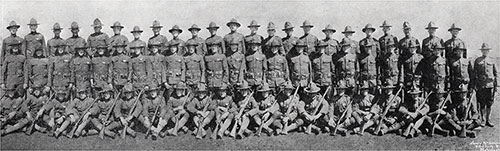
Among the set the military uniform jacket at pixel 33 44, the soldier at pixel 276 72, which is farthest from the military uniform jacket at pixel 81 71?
the soldier at pixel 276 72

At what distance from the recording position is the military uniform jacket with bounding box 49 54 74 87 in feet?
35.2

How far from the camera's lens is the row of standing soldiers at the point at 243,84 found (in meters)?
10.1

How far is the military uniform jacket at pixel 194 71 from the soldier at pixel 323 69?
233 centimetres

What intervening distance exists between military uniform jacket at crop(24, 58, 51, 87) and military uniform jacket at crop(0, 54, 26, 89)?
0.20m

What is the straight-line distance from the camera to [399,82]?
420 inches

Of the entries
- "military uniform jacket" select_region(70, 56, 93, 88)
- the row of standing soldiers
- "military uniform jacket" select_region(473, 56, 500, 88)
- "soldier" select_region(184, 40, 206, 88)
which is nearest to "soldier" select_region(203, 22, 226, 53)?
the row of standing soldiers

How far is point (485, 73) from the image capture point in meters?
10.2

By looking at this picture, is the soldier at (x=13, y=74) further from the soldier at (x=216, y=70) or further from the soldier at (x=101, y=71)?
the soldier at (x=216, y=70)

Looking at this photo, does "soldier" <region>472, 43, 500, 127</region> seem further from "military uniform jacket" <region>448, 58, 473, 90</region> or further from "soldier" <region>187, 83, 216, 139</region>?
"soldier" <region>187, 83, 216, 139</region>

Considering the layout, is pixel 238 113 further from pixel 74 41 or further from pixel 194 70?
pixel 74 41

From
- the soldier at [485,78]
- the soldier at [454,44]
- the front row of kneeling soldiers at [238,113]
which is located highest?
the soldier at [454,44]

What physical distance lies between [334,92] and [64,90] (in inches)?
218

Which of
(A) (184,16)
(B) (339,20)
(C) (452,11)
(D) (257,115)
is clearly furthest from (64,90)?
(C) (452,11)

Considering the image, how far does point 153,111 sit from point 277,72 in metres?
2.64
